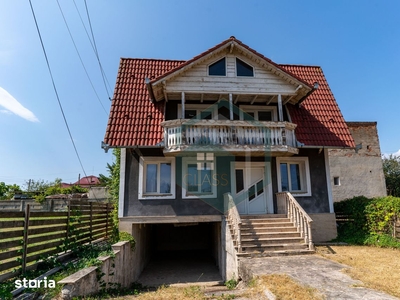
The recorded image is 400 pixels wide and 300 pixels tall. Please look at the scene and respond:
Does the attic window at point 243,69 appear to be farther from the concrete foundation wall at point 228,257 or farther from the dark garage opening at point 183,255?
the dark garage opening at point 183,255

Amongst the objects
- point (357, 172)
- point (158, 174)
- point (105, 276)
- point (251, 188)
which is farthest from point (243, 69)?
point (357, 172)

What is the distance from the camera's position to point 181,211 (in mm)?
10164

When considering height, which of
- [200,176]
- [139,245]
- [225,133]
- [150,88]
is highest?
[150,88]

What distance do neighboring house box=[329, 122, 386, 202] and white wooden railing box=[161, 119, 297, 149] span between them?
11.5 metres

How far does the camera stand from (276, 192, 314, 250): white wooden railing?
8.39 m

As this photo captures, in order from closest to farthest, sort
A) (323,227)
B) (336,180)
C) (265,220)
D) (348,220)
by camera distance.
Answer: (265,220)
(323,227)
(348,220)
(336,180)

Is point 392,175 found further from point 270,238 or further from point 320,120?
point 270,238

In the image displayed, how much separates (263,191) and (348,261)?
4.45 metres

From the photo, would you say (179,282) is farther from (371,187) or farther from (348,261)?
(371,187)

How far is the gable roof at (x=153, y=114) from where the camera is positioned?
10227 mm

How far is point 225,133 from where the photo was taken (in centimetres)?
994

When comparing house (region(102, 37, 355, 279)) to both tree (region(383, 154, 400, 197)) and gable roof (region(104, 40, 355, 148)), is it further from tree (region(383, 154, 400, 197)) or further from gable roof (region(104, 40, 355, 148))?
tree (region(383, 154, 400, 197))

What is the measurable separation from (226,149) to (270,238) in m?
3.50

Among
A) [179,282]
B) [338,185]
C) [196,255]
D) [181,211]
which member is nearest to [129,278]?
[179,282]
